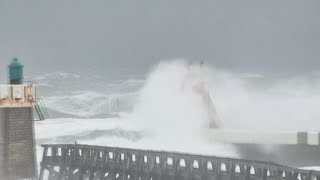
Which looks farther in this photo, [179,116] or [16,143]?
[179,116]

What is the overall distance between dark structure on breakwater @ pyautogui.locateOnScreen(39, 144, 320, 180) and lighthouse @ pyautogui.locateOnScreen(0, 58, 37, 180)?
13.2 feet

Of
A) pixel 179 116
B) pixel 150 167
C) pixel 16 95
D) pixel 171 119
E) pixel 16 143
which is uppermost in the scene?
pixel 16 95

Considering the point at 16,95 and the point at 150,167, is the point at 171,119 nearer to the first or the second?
the point at 150,167

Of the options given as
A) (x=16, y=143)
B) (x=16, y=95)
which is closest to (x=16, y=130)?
(x=16, y=143)

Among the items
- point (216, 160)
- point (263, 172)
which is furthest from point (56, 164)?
point (263, 172)

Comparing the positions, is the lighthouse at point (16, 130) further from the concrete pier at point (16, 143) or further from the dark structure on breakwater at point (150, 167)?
the dark structure on breakwater at point (150, 167)

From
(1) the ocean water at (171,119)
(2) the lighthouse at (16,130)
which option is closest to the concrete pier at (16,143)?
(2) the lighthouse at (16,130)

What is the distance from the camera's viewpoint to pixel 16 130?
17234 mm

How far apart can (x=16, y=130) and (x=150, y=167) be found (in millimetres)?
4618

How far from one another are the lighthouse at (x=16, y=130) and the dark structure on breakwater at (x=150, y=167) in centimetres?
401

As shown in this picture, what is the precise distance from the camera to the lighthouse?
17.1 meters

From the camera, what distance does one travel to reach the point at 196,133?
37719 mm

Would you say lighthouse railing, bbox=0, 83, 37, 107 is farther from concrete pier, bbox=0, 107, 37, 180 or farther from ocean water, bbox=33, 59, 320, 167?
ocean water, bbox=33, 59, 320, 167

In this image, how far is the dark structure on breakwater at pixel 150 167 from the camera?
17250mm
